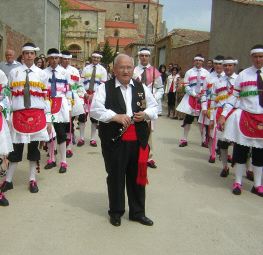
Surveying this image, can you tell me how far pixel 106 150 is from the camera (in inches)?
198

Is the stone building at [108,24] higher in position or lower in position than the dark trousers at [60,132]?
higher

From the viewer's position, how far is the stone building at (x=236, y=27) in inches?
586

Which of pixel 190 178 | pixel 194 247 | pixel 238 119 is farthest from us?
pixel 190 178

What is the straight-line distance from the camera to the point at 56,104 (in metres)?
7.86

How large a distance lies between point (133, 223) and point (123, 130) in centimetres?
118

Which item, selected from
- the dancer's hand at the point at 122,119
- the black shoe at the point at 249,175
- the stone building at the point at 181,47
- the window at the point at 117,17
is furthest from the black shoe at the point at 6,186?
the window at the point at 117,17

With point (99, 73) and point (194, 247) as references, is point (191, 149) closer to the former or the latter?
point (99, 73)

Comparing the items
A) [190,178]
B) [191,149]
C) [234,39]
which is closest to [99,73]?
[191,149]

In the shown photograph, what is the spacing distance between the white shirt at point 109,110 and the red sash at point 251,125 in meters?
2.06

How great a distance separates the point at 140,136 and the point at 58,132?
3.19m

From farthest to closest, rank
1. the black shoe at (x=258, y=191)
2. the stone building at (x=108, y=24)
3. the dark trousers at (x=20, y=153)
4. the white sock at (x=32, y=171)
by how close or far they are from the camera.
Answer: the stone building at (x=108, y=24)
the black shoe at (x=258, y=191)
the white sock at (x=32, y=171)
the dark trousers at (x=20, y=153)

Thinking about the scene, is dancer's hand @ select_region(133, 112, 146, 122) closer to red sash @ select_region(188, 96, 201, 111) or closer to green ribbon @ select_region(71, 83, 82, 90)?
green ribbon @ select_region(71, 83, 82, 90)

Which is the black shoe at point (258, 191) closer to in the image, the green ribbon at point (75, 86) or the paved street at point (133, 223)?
the paved street at point (133, 223)

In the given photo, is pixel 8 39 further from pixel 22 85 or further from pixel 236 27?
pixel 22 85
